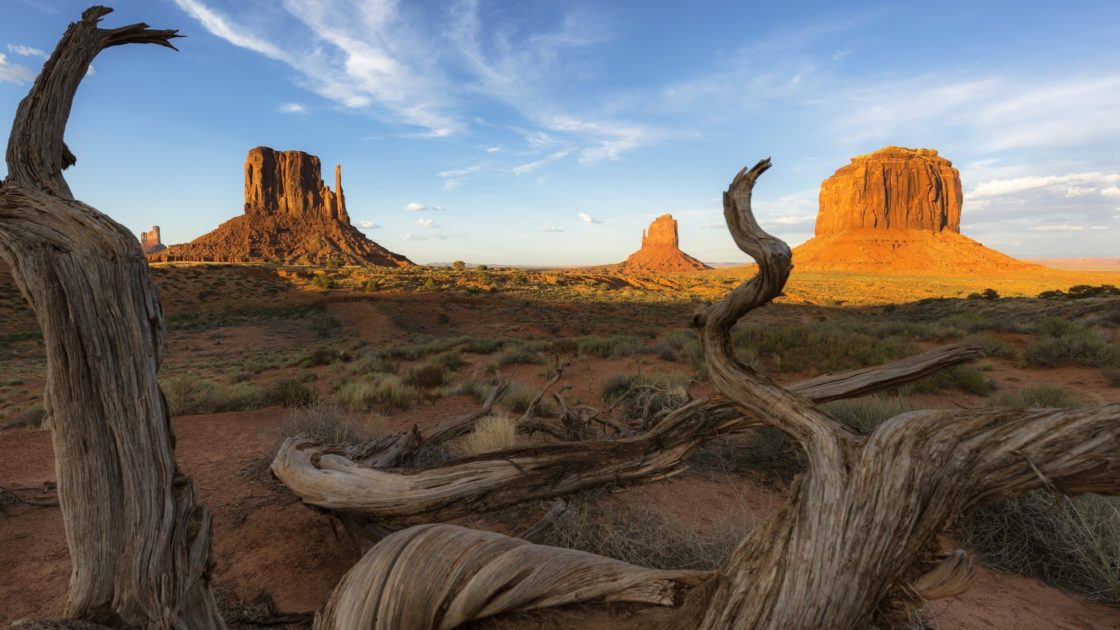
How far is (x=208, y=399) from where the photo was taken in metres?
9.11

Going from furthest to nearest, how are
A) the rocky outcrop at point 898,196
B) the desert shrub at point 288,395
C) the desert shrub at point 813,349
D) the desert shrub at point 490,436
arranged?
1. the rocky outcrop at point 898,196
2. the desert shrub at point 813,349
3. the desert shrub at point 288,395
4. the desert shrub at point 490,436

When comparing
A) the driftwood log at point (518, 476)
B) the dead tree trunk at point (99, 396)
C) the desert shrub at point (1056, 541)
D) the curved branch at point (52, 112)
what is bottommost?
the desert shrub at point (1056, 541)

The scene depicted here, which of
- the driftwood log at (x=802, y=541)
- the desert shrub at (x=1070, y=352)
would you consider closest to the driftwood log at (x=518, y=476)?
the driftwood log at (x=802, y=541)

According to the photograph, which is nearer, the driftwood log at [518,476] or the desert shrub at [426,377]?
the driftwood log at [518,476]

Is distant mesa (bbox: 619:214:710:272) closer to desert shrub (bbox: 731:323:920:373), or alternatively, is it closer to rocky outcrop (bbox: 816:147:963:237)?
rocky outcrop (bbox: 816:147:963:237)

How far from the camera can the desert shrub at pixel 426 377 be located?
10.6m

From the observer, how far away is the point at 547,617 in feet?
6.01

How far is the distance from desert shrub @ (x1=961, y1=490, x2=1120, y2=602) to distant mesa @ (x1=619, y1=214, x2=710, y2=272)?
11944 centimetres

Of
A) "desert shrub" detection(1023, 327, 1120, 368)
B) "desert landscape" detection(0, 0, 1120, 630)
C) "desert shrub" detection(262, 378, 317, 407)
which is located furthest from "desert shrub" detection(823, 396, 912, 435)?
"desert shrub" detection(262, 378, 317, 407)

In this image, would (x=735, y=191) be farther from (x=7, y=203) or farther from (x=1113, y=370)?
(x=1113, y=370)

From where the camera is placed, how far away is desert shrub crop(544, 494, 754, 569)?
2.99m

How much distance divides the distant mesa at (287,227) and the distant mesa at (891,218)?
74.3 metres

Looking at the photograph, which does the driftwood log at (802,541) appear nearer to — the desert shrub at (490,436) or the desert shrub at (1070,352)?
the desert shrub at (490,436)

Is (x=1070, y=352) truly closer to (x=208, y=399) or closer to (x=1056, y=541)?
(x=1056, y=541)
